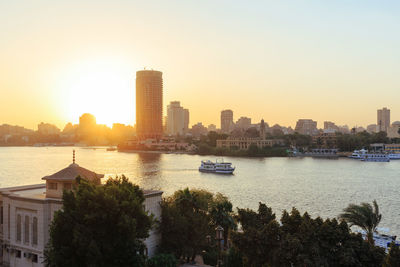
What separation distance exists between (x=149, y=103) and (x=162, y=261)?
5432 inches

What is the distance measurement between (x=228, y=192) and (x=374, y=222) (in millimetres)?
21390

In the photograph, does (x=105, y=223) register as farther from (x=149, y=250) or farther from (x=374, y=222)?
(x=374, y=222)

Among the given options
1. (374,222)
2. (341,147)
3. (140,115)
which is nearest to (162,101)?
(140,115)

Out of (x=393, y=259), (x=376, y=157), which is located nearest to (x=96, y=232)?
(x=393, y=259)

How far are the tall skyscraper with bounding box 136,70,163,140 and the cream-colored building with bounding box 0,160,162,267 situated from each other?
13384cm

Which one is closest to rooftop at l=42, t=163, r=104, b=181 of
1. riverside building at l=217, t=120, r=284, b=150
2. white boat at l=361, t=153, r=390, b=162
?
white boat at l=361, t=153, r=390, b=162

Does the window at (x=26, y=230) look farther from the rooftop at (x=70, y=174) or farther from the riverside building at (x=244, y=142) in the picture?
the riverside building at (x=244, y=142)

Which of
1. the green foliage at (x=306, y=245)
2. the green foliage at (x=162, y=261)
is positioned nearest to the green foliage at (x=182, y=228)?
the green foliage at (x=162, y=261)

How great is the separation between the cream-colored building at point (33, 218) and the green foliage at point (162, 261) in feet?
2.77

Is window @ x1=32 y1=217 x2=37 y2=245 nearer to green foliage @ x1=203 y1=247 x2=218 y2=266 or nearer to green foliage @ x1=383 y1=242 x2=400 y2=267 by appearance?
green foliage @ x1=203 y1=247 x2=218 y2=266

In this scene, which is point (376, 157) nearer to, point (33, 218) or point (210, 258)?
point (210, 258)

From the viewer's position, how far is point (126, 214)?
31.7ft

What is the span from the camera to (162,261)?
40.1ft

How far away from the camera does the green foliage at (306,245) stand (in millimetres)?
9219
